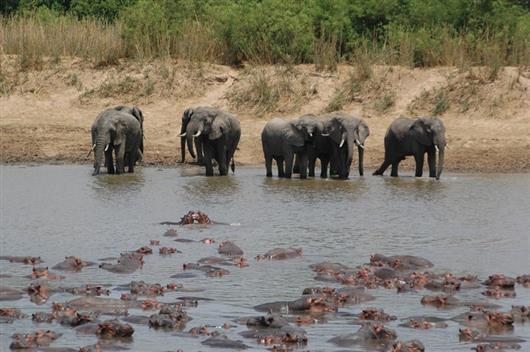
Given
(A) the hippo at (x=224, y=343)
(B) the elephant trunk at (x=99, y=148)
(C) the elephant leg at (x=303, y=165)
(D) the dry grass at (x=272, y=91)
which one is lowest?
(A) the hippo at (x=224, y=343)

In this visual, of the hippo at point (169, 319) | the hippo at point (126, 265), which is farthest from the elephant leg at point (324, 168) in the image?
the hippo at point (169, 319)

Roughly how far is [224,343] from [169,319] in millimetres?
844

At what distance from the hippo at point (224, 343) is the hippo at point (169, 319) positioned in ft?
1.87

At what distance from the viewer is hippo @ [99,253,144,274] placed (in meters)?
15.0

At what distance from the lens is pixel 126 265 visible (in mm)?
15180

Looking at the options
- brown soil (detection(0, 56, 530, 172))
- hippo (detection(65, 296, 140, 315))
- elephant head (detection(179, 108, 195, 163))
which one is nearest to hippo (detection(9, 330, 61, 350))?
hippo (detection(65, 296, 140, 315))

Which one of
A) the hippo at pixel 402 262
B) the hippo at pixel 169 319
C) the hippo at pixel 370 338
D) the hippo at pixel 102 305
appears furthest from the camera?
the hippo at pixel 402 262

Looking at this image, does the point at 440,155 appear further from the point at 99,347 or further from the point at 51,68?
the point at 99,347

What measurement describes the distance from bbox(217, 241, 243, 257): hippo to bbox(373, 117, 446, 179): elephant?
385 inches

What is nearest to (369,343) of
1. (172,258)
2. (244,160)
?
(172,258)

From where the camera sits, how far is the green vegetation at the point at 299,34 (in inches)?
1302

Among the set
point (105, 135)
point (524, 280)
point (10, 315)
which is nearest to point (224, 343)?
point (10, 315)

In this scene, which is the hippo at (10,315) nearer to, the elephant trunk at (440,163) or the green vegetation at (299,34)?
the elephant trunk at (440,163)

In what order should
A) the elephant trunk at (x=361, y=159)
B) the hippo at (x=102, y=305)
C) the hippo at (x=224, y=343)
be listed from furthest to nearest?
the elephant trunk at (x=361, y=159), the hippo at (x=102, y=305), the hippo at (x=224, y=343)
